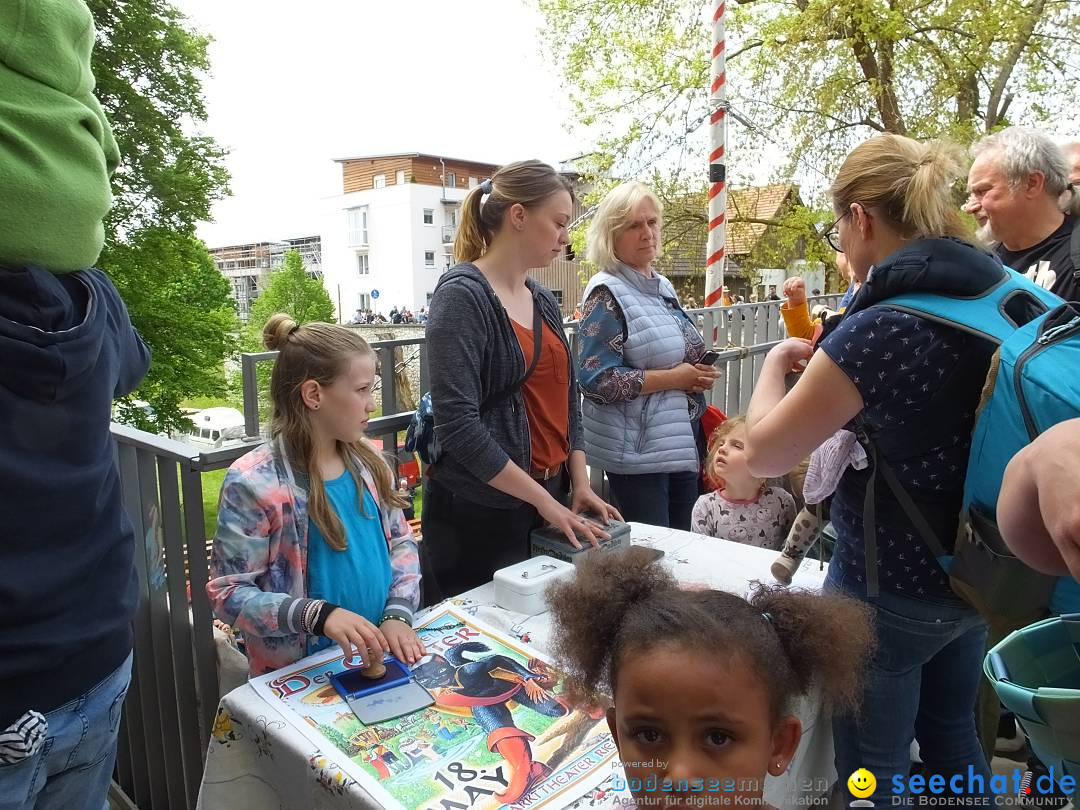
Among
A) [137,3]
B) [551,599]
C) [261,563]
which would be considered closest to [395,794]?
[551,599]

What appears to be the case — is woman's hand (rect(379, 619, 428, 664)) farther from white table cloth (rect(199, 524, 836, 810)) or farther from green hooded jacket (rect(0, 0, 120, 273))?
green hooded jacket (rect(0, 0, 120, 273))

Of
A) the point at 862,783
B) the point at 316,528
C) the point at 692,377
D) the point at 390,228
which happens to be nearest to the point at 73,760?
the point at 316,528

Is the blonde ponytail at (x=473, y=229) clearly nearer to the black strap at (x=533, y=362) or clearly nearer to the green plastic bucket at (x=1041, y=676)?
the black strap at (x=533, y=362)

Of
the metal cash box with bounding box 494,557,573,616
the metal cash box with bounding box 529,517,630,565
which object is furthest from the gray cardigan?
the metal cash box with bounding box 494,557,573,616

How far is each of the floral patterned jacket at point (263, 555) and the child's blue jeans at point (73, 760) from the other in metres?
0.31

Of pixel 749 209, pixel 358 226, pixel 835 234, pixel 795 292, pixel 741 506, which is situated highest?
pixel 358 226

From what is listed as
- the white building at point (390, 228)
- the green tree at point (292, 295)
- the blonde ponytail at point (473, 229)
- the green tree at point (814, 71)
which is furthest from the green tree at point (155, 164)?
the white building at point (390, 228)

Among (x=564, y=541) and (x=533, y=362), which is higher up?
(x=533, y=362)

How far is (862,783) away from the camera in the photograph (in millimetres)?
1609

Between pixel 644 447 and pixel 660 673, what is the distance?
6.18 ft

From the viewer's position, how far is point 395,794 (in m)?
1.13

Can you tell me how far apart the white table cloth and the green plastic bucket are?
546 mm

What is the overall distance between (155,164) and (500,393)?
18.3 m

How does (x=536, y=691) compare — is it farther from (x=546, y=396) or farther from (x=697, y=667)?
(x=546, y=396)
